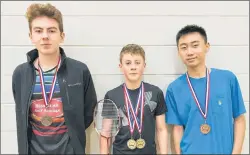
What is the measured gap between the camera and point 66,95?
189 cm

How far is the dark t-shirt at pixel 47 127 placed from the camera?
6.15ft

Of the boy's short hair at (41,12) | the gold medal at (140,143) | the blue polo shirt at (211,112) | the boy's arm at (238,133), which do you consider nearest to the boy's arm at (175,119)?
the blue polo shirt at (211,112)

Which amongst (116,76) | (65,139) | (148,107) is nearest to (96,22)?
(116,76)

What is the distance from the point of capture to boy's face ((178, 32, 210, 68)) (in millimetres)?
1925

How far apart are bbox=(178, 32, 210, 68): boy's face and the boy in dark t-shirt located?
1.00 feet

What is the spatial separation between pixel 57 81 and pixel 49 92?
3.7 inches

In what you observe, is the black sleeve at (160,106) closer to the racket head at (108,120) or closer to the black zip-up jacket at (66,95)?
the racket head at (108,120)

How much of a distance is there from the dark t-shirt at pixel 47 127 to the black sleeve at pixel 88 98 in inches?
8.7

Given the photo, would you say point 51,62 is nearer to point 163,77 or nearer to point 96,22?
point 96,22

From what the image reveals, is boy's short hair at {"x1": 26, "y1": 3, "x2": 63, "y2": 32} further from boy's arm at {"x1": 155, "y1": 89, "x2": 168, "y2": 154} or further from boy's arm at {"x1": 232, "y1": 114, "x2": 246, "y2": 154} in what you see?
boy's arm at {"x1": 232, "y1": 114, "x2": 246, "y2": 154}

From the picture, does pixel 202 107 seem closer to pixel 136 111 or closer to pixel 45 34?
pixel 136 111

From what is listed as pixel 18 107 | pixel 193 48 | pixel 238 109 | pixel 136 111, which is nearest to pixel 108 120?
pixel 136 111

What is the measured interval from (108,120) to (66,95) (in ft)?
1.18

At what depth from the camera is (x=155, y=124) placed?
2027mm
